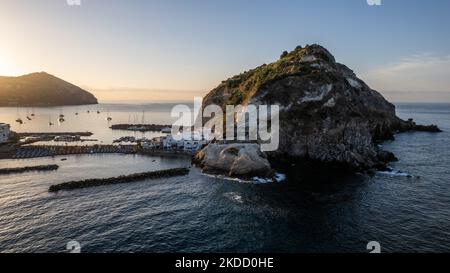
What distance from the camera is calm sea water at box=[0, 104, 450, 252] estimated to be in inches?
1618

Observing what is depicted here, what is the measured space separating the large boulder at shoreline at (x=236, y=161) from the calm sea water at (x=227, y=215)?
4.98m

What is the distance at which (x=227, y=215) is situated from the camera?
50438 millimetres

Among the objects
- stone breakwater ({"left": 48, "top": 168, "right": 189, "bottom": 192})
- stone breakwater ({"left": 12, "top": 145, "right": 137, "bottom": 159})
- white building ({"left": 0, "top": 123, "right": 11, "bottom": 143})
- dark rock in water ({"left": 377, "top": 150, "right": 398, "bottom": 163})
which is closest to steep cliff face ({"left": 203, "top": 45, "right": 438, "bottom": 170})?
dark rock in water ({"left": 377, "top": 150, "right": 398, "bottom": 163})

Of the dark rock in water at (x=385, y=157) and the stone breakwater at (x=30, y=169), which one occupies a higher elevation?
the dark rock in water at (x=385, y=157)

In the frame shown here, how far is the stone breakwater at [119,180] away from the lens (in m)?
64.8

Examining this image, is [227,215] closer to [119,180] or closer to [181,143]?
[119,180]

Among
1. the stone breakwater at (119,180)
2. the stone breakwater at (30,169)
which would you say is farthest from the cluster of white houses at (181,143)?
the stone breakwater at (30,169)

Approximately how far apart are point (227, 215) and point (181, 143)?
59.1m

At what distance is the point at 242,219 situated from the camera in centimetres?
4872

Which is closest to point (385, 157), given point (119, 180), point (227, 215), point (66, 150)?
point (227, 215)

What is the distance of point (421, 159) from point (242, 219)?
227ft

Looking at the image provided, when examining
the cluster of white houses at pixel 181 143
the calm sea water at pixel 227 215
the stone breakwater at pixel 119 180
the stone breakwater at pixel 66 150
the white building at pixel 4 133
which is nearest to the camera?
the calm sea water at pixel 227 215

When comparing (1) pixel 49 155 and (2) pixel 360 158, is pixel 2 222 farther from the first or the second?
(2) pixel 360 158

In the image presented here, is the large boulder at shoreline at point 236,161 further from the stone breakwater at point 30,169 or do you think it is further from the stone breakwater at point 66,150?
the stone breakwater at point 30,169
